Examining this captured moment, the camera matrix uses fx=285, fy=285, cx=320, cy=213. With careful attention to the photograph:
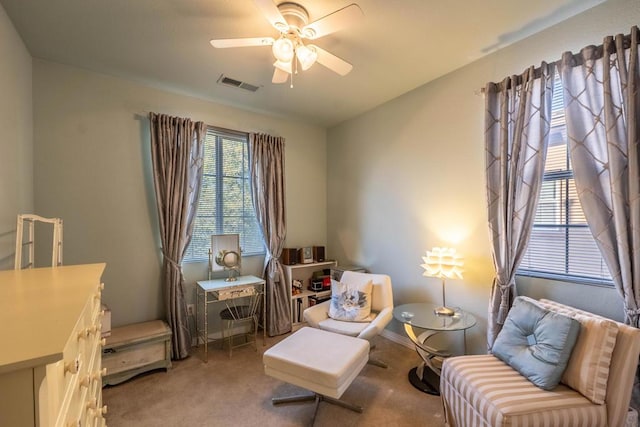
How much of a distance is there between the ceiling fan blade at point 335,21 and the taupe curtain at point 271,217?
1.90 metres

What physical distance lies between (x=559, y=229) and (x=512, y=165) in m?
0.58

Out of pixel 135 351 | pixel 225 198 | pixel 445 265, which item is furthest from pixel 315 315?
pixel 225 198

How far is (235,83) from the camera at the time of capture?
294 centimetres

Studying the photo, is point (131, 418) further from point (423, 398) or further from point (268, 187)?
point (268, 187)

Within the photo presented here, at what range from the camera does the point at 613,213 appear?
68.9 inches

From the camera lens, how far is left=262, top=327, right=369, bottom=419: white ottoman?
1880mm

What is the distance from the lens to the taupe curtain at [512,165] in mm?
2088

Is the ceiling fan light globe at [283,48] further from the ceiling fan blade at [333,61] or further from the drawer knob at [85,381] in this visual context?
the drawer knob at [85,381]

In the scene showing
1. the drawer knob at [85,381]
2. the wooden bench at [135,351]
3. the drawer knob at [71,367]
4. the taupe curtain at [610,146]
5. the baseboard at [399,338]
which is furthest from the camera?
the baseboard at [399,338]

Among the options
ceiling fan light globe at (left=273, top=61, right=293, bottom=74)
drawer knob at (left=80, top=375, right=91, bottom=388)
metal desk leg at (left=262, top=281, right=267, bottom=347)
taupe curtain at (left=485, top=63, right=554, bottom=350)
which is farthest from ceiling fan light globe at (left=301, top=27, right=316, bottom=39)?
metal desk leg at (left=262, top=281, right=267, bottom=347)

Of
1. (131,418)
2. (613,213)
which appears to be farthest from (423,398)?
(131,418)

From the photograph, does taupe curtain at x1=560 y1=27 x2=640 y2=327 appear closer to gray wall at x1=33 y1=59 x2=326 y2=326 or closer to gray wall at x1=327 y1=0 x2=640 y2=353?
gray wall at x1=327 y1=0 x2=640 y2=353

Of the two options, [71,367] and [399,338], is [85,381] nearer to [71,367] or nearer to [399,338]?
[71,367]

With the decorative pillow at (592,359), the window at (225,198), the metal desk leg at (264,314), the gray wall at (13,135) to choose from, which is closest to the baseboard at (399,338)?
the metal desk leg at (264,314)
